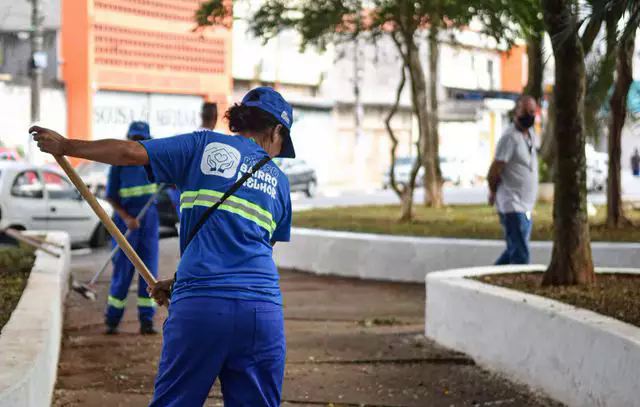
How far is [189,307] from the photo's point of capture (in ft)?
14.2

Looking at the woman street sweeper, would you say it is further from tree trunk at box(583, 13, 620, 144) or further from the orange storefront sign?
the orange storefront sign

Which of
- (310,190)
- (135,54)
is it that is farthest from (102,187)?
(135,54)

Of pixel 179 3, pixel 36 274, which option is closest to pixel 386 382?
pixel 36 274

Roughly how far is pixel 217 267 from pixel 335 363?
14.4 feet

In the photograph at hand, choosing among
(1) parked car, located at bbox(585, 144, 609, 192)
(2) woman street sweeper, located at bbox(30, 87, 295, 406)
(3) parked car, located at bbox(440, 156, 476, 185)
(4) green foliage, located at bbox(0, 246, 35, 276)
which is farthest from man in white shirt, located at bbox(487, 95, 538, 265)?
(3) parked car, located at bbox(440, 156, 476, 185)

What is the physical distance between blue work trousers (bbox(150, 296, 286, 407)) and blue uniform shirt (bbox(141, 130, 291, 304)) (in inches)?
2.3

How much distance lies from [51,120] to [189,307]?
36.1 m

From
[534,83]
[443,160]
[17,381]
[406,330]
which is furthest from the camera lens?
[443,160]

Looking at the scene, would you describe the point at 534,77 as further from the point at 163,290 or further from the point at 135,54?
the point at 135,54

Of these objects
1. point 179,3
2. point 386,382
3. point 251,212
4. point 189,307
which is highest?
point 179,3

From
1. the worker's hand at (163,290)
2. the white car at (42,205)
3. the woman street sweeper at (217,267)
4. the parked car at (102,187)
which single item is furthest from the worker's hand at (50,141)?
the parked car at (102,187)

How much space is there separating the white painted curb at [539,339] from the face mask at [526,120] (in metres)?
1.72

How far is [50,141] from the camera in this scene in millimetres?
4230

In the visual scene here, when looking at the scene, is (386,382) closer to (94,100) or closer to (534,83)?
(534,83)
